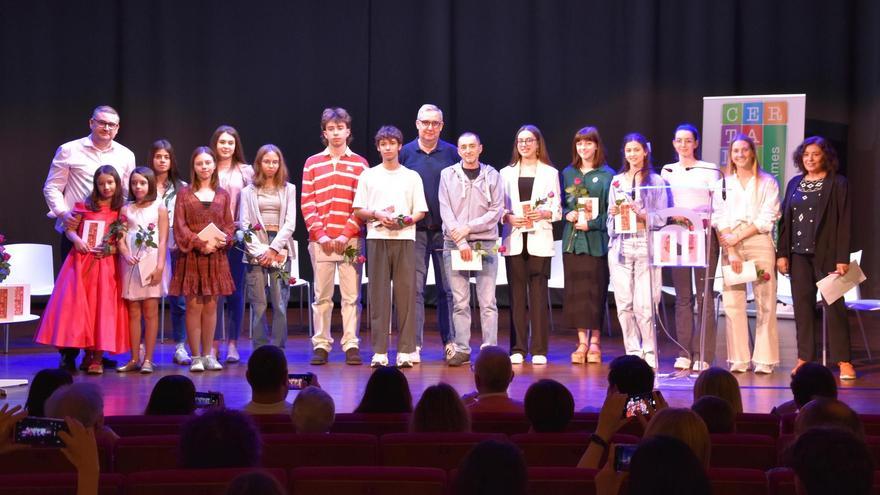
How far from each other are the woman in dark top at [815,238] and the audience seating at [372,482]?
4.85 metres

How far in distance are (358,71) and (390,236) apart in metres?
4.24

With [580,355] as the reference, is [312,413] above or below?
above

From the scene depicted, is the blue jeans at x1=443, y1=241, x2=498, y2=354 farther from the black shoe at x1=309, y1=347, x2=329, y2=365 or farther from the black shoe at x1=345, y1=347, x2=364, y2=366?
the black shoe at x1=309, y1=347, x2=329, y2=365

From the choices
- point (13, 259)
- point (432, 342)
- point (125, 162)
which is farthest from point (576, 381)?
point (13, 259)

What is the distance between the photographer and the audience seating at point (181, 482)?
245 centimetres

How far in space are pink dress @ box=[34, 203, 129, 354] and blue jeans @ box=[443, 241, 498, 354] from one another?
2.16m

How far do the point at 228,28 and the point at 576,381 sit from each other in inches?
240

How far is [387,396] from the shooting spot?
13.2 feet

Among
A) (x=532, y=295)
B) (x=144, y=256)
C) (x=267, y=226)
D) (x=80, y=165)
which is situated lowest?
(x=532, y=295)

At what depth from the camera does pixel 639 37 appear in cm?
1053

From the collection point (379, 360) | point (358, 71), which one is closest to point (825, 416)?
point (379, 360)

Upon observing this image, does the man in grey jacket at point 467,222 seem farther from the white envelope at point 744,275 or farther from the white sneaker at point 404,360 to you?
the white envelope at point 744,275

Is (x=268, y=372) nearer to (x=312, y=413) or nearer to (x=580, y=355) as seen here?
(x=312, y=413)

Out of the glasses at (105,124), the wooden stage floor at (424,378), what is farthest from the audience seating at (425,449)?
the glasses at (105,124)
